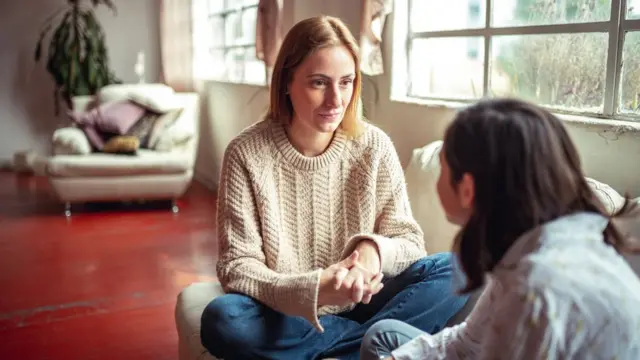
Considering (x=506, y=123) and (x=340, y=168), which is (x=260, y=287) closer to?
(x=340, y=168)

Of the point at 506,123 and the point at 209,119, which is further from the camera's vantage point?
the point at 209,119

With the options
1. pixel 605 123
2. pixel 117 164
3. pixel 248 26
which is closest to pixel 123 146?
pixel 117 164

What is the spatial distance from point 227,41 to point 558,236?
464cm

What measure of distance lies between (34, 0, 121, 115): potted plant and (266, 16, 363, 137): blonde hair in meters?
4.19

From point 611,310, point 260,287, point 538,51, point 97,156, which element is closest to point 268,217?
point 260,287

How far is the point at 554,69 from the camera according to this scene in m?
2.13

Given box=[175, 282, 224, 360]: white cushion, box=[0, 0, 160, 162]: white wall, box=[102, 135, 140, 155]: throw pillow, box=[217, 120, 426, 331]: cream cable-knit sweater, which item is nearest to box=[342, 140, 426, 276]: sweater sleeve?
box=[217, 120, 426, 331]: cream cable-knit sweater

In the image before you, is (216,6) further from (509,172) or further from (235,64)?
(509,172)

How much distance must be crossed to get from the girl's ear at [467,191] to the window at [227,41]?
3.52m

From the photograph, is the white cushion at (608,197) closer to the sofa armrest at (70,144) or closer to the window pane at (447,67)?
the window pane at (447,67)

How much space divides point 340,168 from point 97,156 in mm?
3044

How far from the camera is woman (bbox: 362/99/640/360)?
2.81 feet

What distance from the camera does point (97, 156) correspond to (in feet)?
14.4

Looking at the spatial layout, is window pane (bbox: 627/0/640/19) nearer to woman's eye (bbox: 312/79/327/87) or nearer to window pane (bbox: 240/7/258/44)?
woman's eye (bbox: 312/79/327/87)
